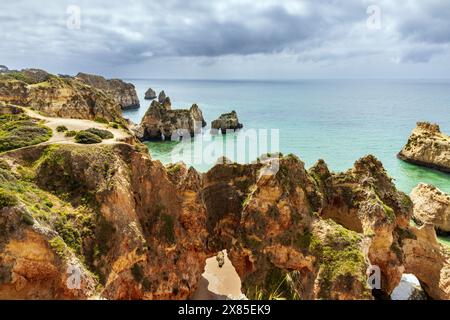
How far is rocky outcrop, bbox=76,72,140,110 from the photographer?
145625 mm

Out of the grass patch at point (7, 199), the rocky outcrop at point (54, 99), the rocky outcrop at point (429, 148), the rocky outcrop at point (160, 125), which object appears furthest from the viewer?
the rocky outcrop at point (160, 125)

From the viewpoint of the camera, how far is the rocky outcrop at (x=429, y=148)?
65.2 m

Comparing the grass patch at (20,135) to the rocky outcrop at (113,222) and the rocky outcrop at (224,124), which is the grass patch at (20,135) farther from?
the rocky outcrop at (224,124)

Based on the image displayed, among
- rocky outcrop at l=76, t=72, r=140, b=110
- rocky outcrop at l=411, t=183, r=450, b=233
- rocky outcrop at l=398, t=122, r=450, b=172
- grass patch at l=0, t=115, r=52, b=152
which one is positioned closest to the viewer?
grass patch at l=0, t=115, r=52, b=152

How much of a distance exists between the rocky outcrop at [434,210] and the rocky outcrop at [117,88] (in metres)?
129

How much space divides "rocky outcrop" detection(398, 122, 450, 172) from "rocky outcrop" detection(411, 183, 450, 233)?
97.1ft

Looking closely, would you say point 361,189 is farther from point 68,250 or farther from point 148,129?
point 148,129

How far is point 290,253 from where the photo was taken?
23.7m

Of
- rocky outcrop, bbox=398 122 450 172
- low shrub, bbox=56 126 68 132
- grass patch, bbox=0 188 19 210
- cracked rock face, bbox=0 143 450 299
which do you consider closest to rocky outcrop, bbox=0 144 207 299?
cracked rock face, bbox=0 143 450 299

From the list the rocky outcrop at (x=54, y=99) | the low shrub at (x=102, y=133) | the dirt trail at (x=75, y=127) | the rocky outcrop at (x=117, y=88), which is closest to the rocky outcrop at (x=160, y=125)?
the rocky outcrop at (x=54, y=99)

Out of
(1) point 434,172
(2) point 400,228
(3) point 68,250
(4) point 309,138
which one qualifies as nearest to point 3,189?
(3) point 68,250

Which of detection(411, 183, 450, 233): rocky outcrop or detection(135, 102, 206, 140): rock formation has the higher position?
detection(135, 102, 206, 140): rock formation

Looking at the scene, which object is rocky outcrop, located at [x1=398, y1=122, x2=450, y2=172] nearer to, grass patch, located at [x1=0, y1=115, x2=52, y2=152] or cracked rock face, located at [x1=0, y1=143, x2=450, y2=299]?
cracked rock face, located at [x1=0, y1=143, x2=450, y2=299]

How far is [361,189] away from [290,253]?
26.4 feet
